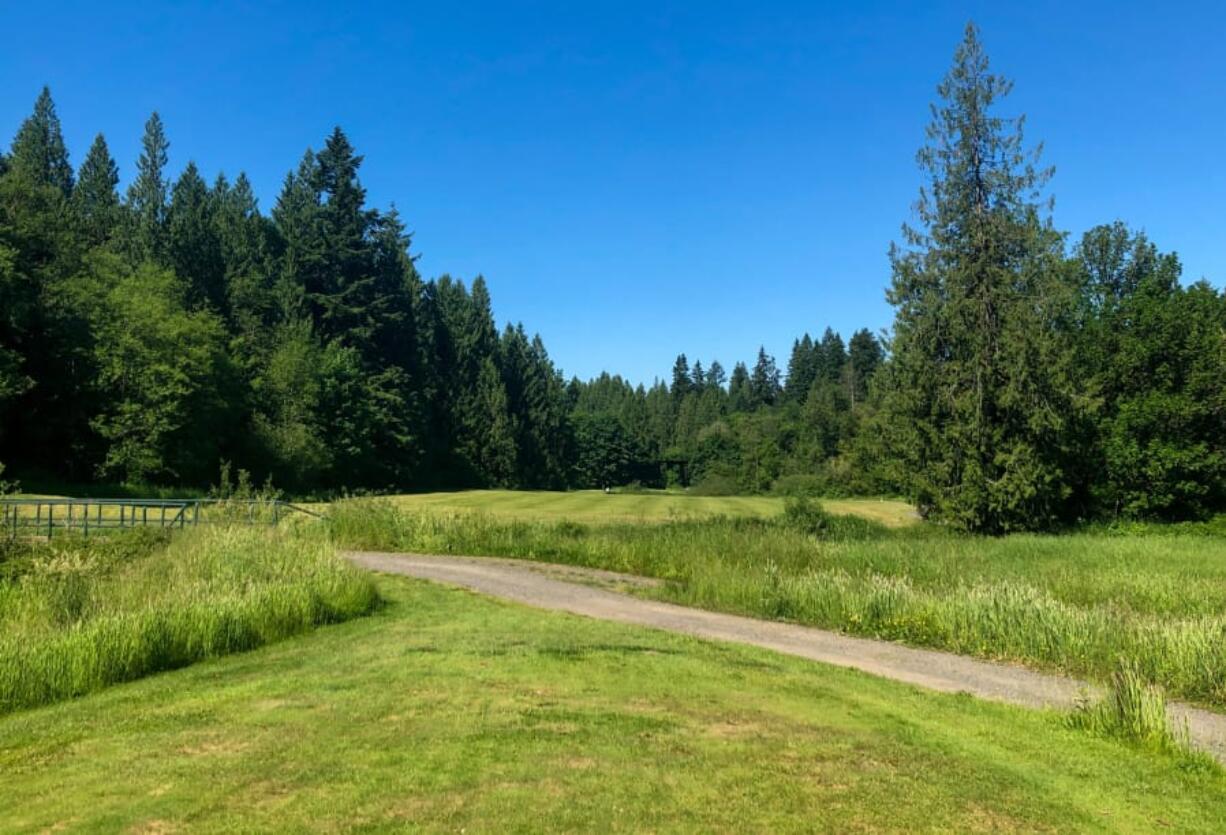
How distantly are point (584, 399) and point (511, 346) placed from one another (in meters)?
79.7

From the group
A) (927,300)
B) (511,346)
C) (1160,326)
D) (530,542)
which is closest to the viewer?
(530,542)

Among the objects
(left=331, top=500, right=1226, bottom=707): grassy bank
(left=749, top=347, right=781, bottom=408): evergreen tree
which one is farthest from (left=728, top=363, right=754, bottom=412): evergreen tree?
(left=331, top=500, right=1226, bottom=707): grassy bank

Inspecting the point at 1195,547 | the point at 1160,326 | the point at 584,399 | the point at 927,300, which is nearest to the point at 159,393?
the point at 927,300

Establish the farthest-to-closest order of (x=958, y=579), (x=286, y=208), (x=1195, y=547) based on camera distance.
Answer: (x=286, y=208) < (x=1195, y=547) < (x=958, y=579)

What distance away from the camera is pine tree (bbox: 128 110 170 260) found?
59688 mm

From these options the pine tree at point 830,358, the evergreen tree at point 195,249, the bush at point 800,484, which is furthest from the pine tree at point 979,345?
the pine tree at point 830,358

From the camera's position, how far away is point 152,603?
11523mm

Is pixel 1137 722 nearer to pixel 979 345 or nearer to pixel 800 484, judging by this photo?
pixel 979 345

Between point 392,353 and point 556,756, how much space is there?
7347 cm

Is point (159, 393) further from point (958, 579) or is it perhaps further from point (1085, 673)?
point (1085, 673)

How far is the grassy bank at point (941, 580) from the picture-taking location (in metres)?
12.2

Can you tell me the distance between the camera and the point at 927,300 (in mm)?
36719

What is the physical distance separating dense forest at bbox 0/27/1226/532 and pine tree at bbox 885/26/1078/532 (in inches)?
4.0

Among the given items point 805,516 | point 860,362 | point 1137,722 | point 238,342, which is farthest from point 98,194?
point 860,362
